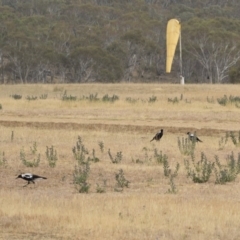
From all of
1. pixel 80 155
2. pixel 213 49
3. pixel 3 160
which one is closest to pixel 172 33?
pixel 213 49

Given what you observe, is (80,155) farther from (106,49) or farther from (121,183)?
(106,49)

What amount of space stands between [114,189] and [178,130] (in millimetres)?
12761

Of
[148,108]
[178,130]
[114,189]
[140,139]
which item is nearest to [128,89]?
[148,108]

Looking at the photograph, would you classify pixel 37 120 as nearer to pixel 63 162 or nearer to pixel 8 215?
pixel 63 162

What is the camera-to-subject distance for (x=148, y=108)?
3497 centimetres

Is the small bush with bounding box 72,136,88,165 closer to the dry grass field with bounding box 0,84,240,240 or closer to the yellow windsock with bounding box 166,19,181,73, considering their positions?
the dry grass field with bounding box 0,84,240,240

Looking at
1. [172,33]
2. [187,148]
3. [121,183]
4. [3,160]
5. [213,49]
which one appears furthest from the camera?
[213,49]

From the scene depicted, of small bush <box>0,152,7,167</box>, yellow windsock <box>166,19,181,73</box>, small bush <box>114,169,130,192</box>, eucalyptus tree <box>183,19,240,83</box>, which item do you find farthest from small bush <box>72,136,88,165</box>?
eucalyptus tree <box>183,19,240,83</box>

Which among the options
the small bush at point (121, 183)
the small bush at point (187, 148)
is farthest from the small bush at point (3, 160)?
the small bush at point (187, 148)

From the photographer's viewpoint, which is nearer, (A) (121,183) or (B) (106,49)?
(A) (121,183)

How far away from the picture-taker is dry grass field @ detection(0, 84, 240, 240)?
9.80 m

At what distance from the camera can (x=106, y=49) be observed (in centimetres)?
7100

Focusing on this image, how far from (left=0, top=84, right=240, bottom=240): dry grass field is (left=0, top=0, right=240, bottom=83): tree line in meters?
30.4

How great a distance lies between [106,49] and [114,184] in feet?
189
